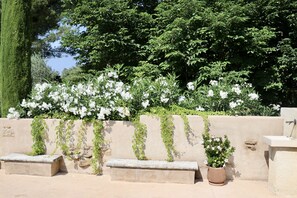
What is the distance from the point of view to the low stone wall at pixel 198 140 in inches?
163

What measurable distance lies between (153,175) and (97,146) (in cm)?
105

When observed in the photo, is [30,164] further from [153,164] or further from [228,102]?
[228,102]

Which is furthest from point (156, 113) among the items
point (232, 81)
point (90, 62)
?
point (90, 62)

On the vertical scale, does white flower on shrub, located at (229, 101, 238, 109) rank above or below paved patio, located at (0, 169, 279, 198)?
above

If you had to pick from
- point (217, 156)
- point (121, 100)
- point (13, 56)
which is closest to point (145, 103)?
point (121, 100)

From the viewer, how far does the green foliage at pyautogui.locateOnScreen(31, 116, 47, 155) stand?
14.9 ft

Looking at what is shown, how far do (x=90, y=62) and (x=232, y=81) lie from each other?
12.9 feet

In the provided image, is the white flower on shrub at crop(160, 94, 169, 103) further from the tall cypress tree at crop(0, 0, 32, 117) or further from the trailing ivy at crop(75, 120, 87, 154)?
the tall cypress tree at crop(0, 0, 32, 117)

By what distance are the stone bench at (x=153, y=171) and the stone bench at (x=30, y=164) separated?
3.15 ft

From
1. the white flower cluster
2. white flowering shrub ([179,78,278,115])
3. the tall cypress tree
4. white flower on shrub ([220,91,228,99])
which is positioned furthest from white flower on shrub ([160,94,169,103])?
the tall cypress tree

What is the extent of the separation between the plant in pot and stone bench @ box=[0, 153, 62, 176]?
243 cm

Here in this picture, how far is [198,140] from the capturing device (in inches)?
167

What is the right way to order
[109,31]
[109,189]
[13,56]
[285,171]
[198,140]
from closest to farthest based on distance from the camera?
[285,171]
[109,189]
[198,140]
[13,56]
[109,31]

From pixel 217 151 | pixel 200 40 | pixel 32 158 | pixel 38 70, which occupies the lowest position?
pixel 32 158
